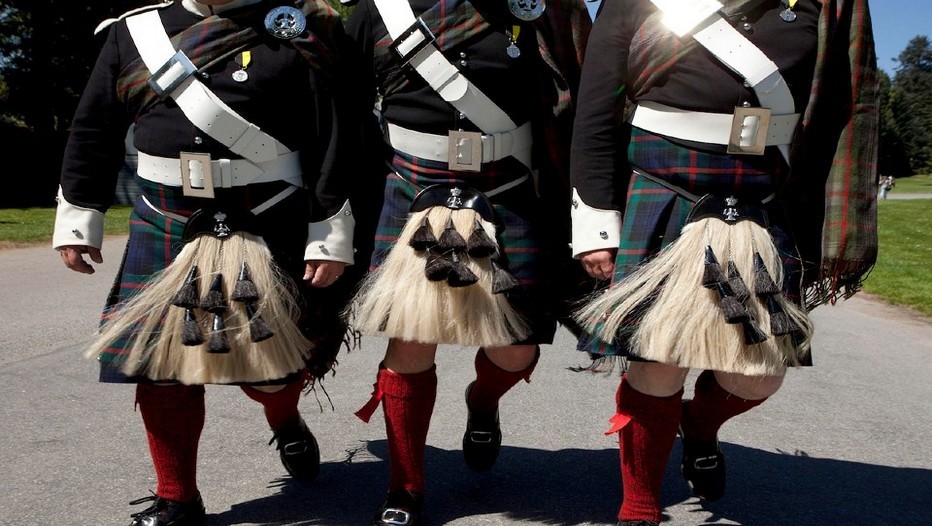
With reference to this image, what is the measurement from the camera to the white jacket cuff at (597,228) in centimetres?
267

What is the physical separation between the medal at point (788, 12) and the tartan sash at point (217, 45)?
1352 mm

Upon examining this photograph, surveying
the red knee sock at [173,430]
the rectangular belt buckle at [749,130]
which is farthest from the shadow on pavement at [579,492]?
the rectangular belt buckle at [749,130]

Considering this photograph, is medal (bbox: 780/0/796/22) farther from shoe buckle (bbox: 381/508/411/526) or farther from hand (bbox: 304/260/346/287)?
shoe buckle (bbox: 381/508/411/526)

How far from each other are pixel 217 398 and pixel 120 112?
200cm

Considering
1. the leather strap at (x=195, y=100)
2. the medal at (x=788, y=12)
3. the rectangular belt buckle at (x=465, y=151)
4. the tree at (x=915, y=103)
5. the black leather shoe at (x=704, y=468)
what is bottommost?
the black leather shoe at (x=704, y=468)

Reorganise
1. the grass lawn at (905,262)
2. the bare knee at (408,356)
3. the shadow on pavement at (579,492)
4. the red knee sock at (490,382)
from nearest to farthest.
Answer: the bare knee at (408,356)
the shadow on pavement at (579,492)
the red knee sock at (490,382)
the grass lawn at (905,262)

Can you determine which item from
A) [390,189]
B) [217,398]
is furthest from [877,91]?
[217,398]

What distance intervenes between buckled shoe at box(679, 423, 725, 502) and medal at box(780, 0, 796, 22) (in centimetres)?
145

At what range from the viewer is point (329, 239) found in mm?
2811

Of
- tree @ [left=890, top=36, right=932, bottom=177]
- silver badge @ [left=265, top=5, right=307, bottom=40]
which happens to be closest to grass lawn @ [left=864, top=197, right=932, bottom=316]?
silver badge @ [left=265, top=5, right=307, bottom=40]

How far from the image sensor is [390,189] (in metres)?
2.91

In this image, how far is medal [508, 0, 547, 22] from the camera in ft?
9.11

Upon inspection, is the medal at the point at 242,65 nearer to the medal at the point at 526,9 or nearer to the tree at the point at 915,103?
the medal at the point at 526,9

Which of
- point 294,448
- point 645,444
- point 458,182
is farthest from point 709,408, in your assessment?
point 294,448
